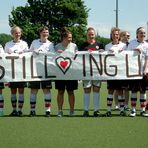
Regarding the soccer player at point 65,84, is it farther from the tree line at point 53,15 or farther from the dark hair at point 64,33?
the tree line at point 53,15

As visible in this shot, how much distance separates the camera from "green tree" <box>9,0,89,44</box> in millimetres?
59344

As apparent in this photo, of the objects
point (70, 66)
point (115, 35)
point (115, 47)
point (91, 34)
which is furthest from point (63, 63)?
point (115, 35)

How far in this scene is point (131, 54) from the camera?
11.5 meters

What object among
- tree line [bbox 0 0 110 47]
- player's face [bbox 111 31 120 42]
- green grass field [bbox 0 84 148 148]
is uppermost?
tree line [bbox 0 0 110 47]

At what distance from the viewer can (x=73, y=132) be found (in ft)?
28.3

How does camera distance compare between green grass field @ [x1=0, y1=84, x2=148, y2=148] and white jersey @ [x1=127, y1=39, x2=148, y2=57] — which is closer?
green grass field @ [x1=0, y1=84, x2=148, y2=148]

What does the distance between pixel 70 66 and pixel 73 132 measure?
10.0 ft

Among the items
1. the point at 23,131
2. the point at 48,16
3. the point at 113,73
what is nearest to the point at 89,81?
the point at 113,73

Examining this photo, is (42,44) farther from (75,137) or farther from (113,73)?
(75,137)

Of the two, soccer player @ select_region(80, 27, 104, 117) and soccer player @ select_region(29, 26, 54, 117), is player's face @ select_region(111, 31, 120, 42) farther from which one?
soccer player @ select_region(29, 26, 54, 117)

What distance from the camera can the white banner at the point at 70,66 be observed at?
11320 mm

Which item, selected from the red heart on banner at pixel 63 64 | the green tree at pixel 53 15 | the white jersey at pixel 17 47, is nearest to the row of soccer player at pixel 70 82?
the white jersey at pixel 17 47

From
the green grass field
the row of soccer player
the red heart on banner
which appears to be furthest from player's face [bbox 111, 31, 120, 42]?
the green grass field

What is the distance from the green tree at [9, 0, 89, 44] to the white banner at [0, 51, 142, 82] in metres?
47.4
